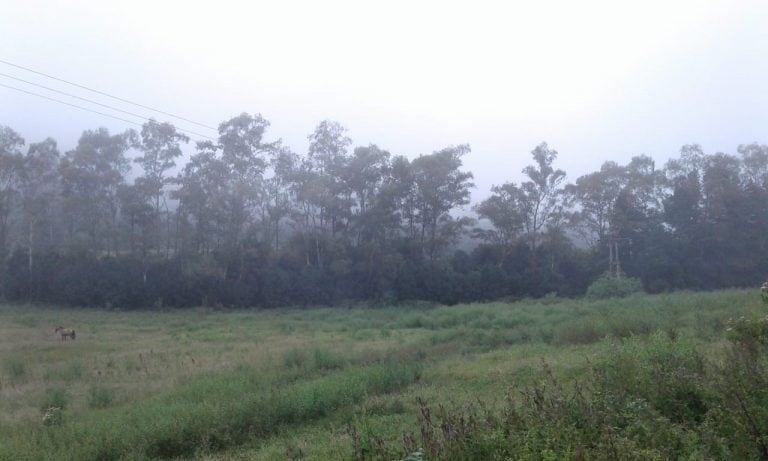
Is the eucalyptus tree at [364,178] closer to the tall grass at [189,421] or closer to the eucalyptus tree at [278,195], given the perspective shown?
the eucalyptus tree at [278,195]

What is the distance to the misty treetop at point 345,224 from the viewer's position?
39906 mm

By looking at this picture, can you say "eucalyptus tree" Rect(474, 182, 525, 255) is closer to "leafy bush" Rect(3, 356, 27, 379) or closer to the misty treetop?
the misty treetop

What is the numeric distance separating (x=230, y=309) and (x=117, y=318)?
7.91m

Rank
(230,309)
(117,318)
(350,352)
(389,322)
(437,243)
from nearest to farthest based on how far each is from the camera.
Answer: (350,352) < (389,322) < (117,318) < (230,309) < (437,243)

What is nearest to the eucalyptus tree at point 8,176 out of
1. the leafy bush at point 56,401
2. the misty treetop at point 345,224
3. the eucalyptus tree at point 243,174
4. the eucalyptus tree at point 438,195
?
the misty treetop at point 345,224

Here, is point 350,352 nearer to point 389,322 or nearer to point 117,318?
point 389,322

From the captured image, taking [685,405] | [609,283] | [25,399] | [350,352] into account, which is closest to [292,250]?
[609,283]

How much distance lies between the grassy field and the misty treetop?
16828 mm

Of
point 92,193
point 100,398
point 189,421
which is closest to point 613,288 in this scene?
point 100,398

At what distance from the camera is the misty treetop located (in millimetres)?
39906

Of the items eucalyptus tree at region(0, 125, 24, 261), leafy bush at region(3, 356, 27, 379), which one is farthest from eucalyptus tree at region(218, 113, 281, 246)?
leafy bush at region(3, 356, 27, 379)

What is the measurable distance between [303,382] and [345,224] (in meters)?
32.5

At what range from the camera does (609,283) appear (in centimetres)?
3531

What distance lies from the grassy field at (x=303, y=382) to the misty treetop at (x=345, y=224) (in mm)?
16828
